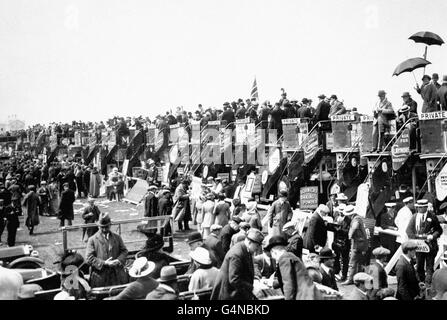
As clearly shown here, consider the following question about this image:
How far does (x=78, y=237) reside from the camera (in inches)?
453

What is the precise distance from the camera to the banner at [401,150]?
14828 millimetres

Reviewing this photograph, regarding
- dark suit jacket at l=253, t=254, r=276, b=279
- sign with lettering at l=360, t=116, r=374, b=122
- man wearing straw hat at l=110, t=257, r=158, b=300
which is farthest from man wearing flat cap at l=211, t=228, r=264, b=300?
sign with lettering at l=360, t=116, r=374, b=122

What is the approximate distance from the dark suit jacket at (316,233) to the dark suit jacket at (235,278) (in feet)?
14.2

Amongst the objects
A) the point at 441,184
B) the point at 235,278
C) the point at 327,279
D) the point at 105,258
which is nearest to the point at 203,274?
the point at 235,278

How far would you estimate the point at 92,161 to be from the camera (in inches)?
1378

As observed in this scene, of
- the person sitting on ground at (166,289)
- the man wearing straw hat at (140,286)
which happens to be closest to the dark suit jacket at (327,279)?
the person sitting on ground at (166,289)

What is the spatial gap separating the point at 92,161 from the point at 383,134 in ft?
77.2

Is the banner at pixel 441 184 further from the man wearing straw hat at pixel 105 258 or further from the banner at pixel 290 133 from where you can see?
the man wearing straw hat at pixel 105 258

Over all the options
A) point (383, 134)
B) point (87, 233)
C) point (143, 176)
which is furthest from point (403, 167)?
point (143, 176)

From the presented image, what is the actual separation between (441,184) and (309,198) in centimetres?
377

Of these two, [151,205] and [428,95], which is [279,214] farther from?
[428,95]
